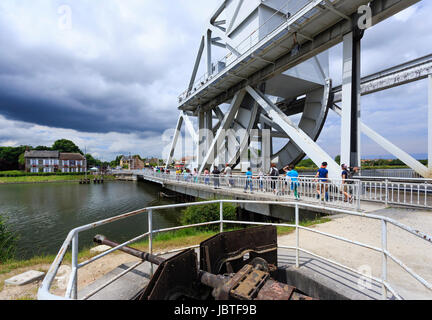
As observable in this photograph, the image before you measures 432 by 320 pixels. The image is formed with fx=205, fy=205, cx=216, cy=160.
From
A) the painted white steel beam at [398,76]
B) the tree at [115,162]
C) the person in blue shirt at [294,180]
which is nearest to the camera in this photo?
the person in blue shirt at [294,180]

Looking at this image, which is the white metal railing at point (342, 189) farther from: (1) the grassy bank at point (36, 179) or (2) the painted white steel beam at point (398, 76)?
(1) the grassy bank at point (36, 179)

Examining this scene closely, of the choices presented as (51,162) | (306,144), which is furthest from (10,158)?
(306,144)

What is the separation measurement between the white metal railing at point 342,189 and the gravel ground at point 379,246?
37.9 inches

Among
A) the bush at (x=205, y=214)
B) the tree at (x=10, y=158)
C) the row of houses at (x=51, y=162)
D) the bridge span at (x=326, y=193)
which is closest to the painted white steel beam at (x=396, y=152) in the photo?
the bridge span at (x=326, y=193)

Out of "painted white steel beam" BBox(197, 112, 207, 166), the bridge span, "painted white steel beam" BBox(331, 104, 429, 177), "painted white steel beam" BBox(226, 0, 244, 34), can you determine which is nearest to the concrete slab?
the bridge span

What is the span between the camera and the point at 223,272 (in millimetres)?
3172

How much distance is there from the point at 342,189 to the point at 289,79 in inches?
499

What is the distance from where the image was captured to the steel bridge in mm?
9789

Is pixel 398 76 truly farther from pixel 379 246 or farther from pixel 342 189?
pixel 379 246

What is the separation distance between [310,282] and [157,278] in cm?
230

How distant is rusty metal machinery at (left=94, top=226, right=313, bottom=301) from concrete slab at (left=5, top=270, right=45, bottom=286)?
1939mm

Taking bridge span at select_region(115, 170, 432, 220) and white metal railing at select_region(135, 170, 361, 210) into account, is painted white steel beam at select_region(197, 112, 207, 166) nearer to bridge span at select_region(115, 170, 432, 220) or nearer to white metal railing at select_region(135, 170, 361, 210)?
bridge span at select_region(115, 170, 432, 220)

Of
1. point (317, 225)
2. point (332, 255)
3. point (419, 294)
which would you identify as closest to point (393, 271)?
point (419, 294)

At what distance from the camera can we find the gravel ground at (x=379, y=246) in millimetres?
2865
